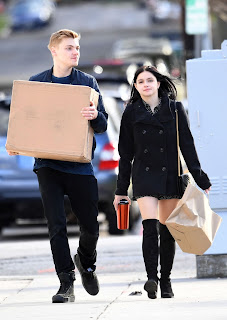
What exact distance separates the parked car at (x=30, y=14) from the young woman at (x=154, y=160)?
5499 cm

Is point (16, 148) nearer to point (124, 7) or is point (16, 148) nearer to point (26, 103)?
point (26, 103)

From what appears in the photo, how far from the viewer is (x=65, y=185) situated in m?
7.72

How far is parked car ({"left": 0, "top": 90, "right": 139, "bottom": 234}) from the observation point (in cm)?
1347

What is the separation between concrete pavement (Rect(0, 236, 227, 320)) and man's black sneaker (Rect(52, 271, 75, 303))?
0.12m

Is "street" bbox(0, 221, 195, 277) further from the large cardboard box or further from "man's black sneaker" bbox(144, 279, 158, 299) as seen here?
the large cardboard box

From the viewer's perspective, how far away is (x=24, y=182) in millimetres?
13703

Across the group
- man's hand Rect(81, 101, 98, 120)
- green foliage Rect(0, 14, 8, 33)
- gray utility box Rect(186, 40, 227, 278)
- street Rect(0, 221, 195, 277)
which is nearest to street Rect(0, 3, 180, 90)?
green foliage Rect(0, 14, 8, 33)

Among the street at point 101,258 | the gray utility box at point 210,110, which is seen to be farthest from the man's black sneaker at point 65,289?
the street at point 101,258

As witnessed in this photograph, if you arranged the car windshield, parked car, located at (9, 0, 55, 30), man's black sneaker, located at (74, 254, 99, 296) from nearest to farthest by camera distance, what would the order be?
man's black sneaker, located at (74, 254, 99, 296), the car windshield, parked car, located at (9, 0, 55, 30)

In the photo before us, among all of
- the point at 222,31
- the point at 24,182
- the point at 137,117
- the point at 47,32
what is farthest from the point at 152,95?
the point at 47,32

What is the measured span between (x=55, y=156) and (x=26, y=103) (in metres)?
0.43

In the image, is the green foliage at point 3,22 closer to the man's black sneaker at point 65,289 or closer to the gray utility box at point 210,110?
the gray utility box at point 210,110

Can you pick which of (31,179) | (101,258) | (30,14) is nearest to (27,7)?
(30,14)

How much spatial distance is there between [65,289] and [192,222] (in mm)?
947
